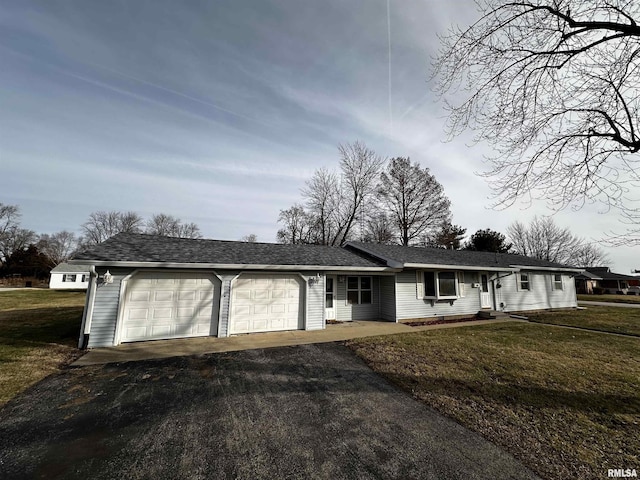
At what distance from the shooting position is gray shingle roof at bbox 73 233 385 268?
8.34 m

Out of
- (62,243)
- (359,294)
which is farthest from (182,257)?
(62,243)

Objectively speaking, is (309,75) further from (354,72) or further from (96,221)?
(96,221)

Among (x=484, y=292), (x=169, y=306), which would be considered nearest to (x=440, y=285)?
(x=484, y=292)

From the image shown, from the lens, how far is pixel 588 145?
5.84m

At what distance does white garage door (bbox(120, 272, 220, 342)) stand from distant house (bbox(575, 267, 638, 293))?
44.7 meters

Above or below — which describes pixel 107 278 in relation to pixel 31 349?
Result: above

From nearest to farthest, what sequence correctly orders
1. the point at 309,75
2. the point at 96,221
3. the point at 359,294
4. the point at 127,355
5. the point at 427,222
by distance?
the point at 127,355
the point at 309,75
the point at 359,294
the point at 427,222
the point at 96,221

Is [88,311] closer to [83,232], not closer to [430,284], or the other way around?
→ [430,284]

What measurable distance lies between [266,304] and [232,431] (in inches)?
243

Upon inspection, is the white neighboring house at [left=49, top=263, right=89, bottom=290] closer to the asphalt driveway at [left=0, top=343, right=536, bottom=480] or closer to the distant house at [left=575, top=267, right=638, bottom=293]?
the asphalt driveway at [left=0, top=343, right=536, bottom=480]

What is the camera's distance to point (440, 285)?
42.0 ft

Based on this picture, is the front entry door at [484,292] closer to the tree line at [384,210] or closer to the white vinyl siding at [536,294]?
the white vinyl siding at [536,294]

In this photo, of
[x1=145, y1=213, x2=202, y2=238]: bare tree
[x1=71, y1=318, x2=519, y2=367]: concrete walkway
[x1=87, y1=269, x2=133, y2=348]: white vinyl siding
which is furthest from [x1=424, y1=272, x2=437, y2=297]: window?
[x1=145, y1=213, x2=202, y2=238]: bare tree

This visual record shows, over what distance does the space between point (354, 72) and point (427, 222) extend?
1788 centimetres
